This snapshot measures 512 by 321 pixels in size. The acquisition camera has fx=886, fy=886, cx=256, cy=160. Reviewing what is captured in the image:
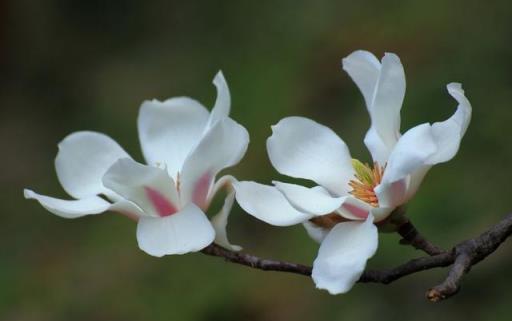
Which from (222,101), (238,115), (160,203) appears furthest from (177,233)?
(238,115)

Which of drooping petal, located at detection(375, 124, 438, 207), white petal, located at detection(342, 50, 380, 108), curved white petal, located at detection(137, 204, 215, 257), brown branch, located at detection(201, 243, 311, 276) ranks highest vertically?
white petal, located at detection(342, 50, 380, 108)

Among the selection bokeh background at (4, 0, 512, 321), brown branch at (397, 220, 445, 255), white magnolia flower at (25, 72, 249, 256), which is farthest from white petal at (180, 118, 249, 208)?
bokeh background at (4, 0, 512, 321)

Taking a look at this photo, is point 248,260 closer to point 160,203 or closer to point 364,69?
point 160,203

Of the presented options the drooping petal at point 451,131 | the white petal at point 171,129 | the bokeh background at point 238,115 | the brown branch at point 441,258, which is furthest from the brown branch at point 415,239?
the bokeh background at point 238,115

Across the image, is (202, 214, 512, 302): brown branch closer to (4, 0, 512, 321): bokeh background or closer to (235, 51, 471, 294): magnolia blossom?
(235, 51, 471, 294): magnolia blossom

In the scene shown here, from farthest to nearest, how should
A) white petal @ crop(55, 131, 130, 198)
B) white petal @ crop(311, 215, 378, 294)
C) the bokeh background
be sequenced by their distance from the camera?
the bokeh background, white petal @ crop(55, 131, 130, 198), white petal @ crop(311, 215, 378, 294)

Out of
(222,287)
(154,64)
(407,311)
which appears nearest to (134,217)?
(407,311)

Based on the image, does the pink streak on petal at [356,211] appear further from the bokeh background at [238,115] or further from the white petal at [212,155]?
the bokeh background at [238,115]
